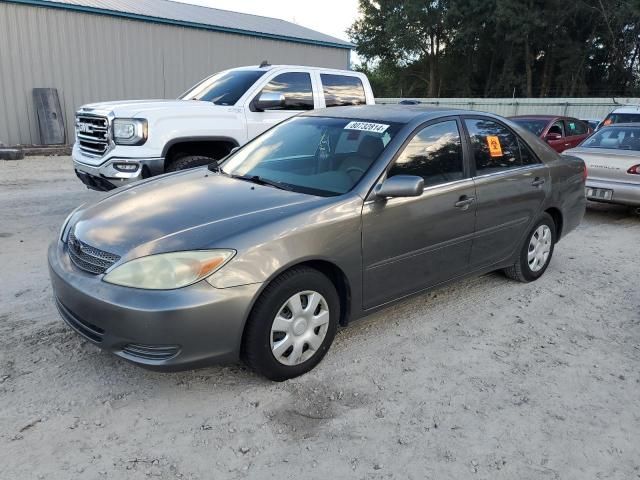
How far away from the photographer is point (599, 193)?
7.71 metres

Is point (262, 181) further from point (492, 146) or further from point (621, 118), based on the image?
point (621, 118)

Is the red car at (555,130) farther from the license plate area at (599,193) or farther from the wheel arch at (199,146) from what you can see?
the wheel arch at (199,146)

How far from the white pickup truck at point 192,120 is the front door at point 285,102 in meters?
0.01

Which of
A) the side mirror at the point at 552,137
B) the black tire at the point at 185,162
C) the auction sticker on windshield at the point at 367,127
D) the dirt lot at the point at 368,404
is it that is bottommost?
the dirt lot at the point at 368,404

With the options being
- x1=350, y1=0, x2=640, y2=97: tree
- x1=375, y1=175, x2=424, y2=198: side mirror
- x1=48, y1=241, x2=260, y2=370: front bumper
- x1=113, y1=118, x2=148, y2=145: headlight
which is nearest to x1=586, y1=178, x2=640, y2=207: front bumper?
x1=375, y1=175, x2=424, y2=198: side mirror

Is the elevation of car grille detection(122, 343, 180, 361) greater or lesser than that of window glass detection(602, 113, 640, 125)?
lesser

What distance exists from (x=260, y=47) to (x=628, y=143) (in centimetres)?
1413

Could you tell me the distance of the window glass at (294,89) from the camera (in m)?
7.02

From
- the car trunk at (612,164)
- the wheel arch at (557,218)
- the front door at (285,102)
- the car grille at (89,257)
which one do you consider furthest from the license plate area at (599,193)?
the car grille at (89,257)

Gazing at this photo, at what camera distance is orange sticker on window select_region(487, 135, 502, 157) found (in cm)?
445

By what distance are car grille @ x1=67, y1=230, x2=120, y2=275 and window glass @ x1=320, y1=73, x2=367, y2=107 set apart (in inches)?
198

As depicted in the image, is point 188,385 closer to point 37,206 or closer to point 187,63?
point 37,206

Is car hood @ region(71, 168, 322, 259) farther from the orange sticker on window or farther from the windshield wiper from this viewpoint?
the orange sticker on window

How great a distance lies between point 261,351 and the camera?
9.84 feet
